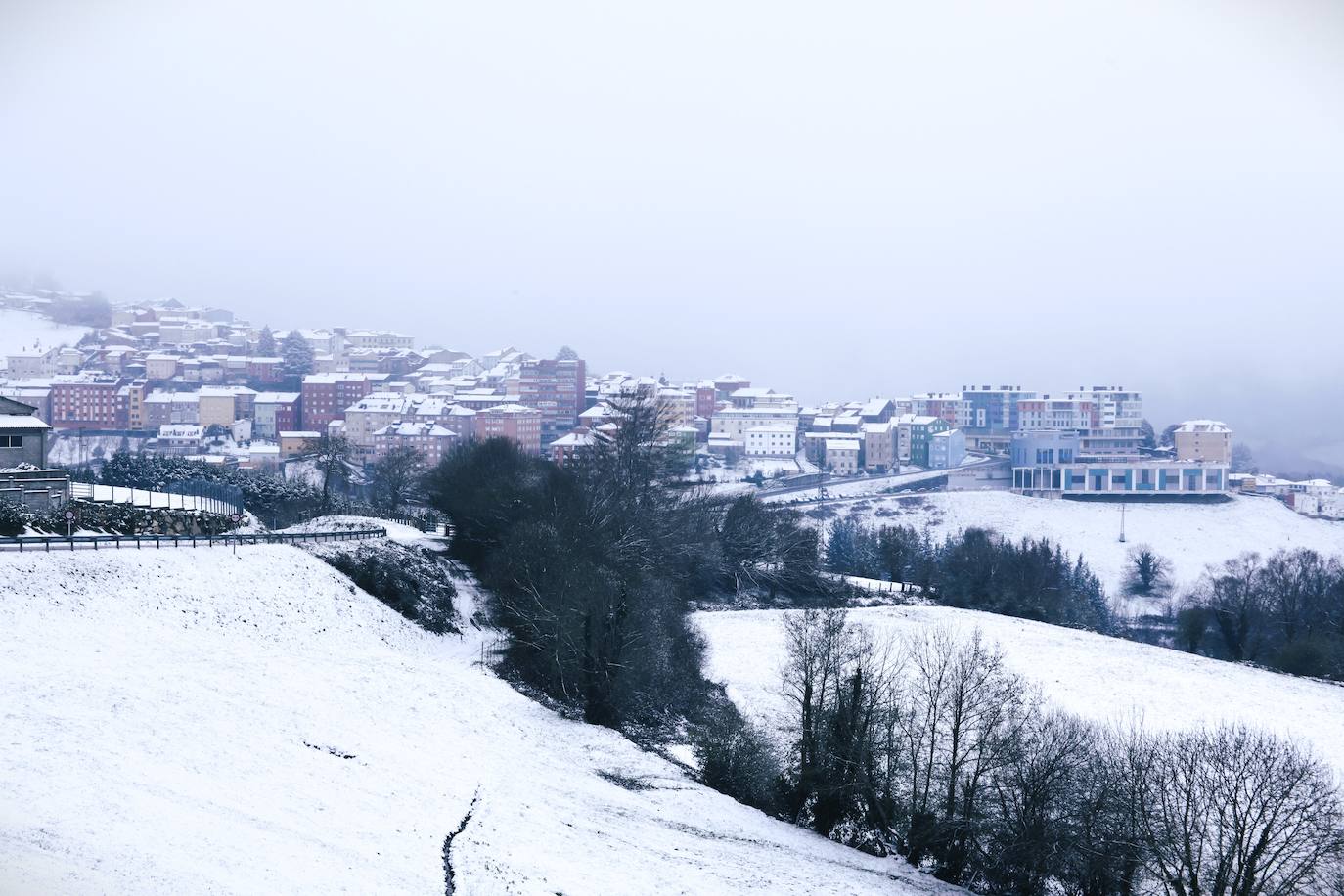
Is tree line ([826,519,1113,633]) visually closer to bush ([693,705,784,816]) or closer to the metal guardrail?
the metal guardrail

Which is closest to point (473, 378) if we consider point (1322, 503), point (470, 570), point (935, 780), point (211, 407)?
point (211, 407)

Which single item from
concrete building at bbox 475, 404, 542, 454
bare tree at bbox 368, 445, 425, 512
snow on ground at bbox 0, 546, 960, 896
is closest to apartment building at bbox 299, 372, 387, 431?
concrete building at bbox 475, 404, 542, 454

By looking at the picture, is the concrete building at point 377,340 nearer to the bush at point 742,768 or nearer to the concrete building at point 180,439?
the concrete building at point 180,439

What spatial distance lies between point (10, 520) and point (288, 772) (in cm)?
1650

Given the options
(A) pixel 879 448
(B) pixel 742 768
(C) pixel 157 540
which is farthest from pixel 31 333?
(B) pixel 742 768

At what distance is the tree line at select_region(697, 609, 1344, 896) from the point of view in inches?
686

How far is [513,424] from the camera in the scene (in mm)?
129125

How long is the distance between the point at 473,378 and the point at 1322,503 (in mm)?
112588

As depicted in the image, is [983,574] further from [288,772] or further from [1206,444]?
[1206,444]

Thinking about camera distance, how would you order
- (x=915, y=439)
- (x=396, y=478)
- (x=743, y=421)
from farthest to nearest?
(x=743, y=421) → (x=915, y=439) → (x=396, y=478)

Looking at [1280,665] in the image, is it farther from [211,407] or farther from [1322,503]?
[211,407]

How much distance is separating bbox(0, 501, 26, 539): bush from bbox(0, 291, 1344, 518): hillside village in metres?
65.0

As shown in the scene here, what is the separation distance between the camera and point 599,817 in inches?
726

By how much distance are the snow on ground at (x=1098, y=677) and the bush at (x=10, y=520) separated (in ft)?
64.3
